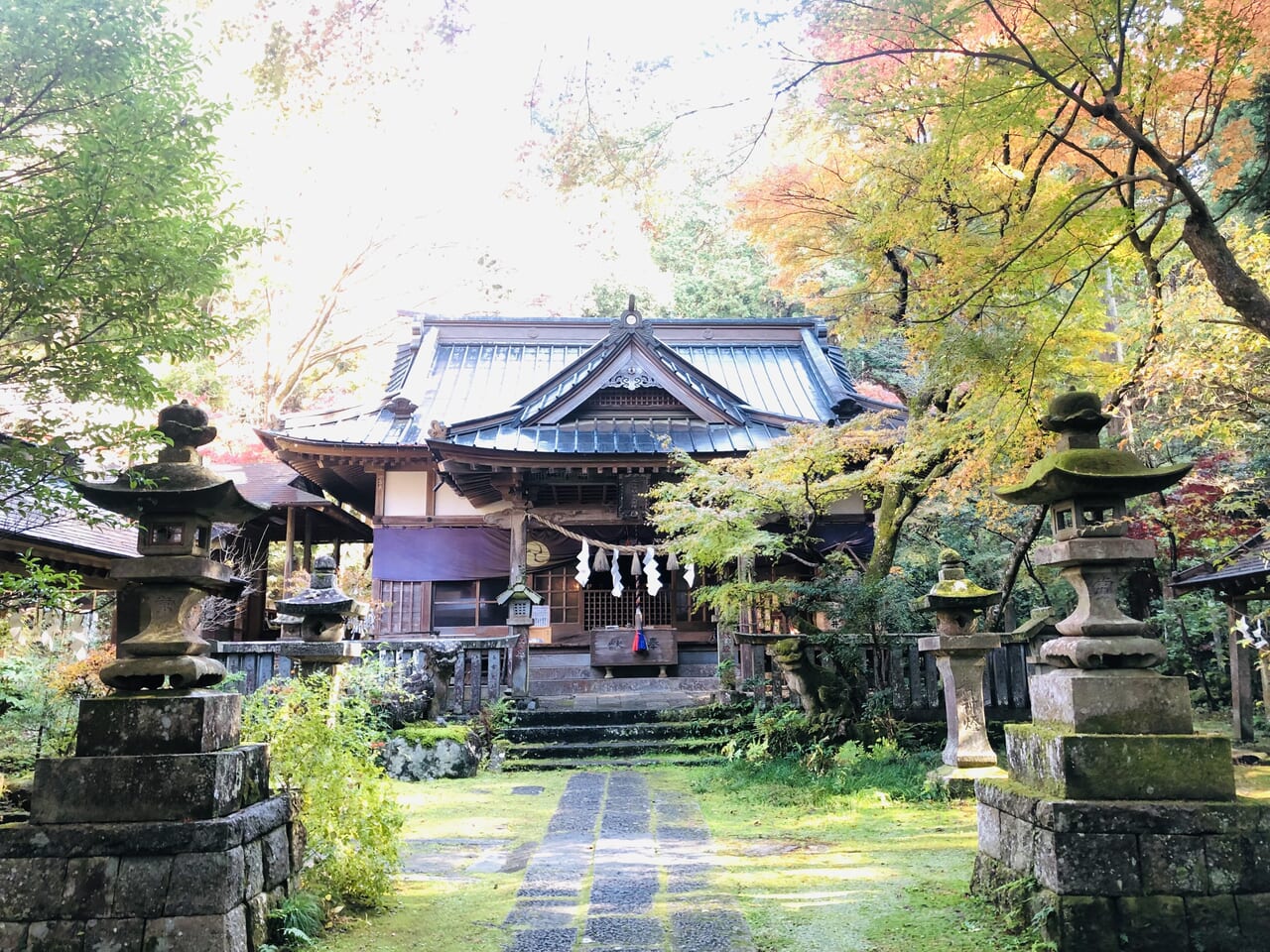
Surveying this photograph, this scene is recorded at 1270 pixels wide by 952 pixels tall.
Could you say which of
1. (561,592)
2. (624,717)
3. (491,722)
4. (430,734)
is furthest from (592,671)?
(430,734)

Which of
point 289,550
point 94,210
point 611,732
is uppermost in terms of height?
point 94,210

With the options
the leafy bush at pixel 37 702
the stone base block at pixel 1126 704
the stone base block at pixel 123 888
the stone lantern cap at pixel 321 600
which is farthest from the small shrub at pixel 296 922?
the stone base block at pixel 1126 704

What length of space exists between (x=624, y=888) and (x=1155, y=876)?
2858 mm

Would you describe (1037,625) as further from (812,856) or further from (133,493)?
(133,493)

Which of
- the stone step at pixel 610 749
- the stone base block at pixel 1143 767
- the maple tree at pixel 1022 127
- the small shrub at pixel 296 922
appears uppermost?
the maple tree at pixel 1022 127

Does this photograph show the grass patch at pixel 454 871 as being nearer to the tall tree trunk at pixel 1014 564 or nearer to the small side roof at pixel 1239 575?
the tall tree trunk at pixel 1014 564

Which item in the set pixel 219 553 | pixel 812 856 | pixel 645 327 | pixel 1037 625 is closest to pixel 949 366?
pixel 812 856

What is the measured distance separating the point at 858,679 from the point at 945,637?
1780 millimetres

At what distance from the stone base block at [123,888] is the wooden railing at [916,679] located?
697 centimetres

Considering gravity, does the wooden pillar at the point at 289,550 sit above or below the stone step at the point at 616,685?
above

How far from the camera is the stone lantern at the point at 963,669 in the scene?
8.21 metres

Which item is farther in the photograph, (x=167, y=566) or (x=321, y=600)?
(x=321, y=600)

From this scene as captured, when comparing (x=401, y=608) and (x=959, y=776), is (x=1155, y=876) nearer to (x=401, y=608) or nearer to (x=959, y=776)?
(x=959, y=776)

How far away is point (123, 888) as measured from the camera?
3801mm
